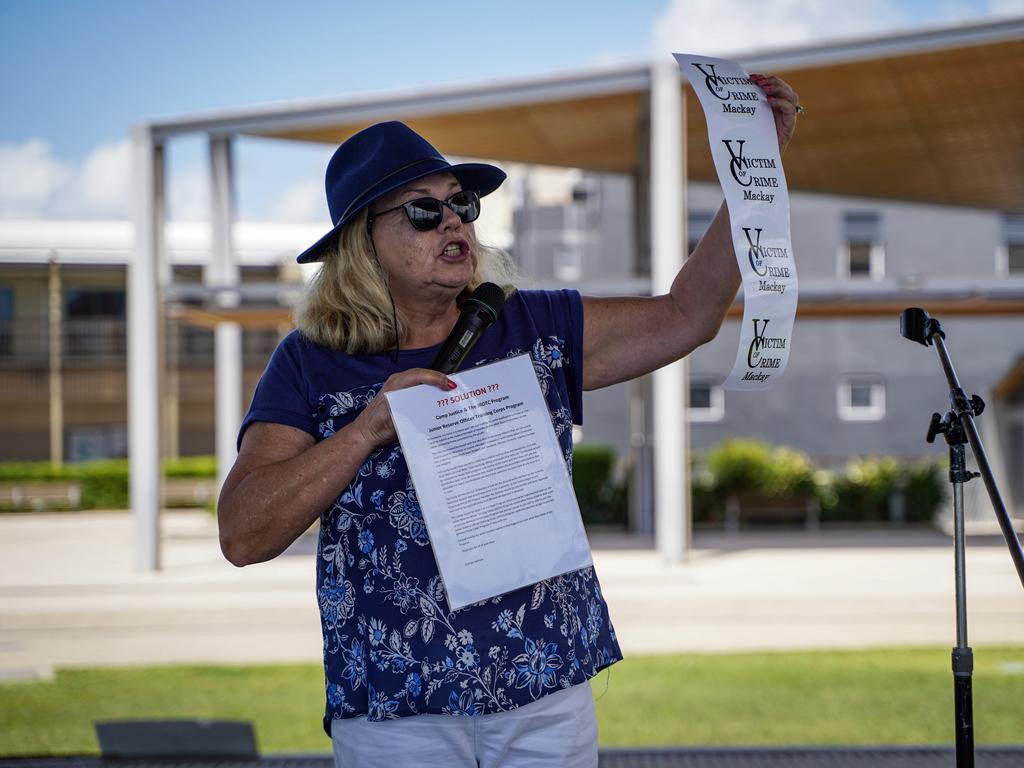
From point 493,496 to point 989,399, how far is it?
1975 centimetres

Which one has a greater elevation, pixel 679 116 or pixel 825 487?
pixel 679 116

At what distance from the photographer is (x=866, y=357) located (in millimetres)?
23938

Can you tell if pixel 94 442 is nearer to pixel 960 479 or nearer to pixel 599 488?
pixel 599 488

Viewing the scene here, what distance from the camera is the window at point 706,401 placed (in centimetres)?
2398

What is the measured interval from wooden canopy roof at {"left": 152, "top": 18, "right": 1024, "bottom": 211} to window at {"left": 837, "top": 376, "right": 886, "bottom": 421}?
8.21 meters

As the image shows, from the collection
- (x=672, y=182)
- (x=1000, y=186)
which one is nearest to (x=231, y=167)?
(x=672, y=182)

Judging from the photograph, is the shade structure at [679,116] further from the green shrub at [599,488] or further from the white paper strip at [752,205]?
the white paper strip at [752,205]

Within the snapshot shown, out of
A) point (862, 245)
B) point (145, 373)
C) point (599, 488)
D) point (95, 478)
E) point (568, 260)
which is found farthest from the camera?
point (568, 260)

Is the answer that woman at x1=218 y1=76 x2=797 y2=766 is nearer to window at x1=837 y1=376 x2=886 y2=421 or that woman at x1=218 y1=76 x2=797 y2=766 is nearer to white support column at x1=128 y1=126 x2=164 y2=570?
white support column at x1=128 y1=126 x2=164 y2=570

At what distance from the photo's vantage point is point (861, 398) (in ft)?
79.3

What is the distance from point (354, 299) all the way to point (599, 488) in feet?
53.6

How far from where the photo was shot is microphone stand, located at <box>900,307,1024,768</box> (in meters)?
1.96

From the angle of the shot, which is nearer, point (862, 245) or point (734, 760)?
point (734, 760)

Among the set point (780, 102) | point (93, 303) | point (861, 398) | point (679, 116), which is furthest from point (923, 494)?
point (93, 303)
